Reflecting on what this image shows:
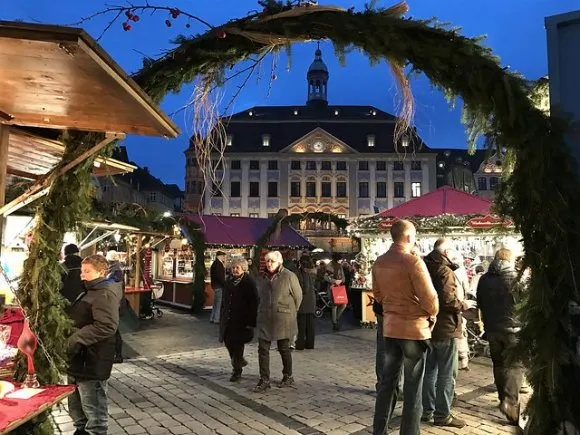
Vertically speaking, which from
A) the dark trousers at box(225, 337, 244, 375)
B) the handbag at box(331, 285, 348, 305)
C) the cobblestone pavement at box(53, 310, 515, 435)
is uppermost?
the handbag at box(331, 285, 348, 305)

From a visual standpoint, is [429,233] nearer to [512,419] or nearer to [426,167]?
[512,419]

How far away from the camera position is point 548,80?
306 centimetres

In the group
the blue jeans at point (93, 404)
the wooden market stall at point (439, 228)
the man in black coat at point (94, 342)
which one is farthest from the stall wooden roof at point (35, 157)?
the wooden market stall at point (439, 228)

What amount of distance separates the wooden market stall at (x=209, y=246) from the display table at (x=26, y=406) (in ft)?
45.4

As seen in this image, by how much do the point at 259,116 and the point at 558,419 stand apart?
187 feet

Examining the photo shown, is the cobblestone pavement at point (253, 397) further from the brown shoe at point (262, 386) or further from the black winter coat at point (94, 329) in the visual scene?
the black winter coat at point (94, 329)

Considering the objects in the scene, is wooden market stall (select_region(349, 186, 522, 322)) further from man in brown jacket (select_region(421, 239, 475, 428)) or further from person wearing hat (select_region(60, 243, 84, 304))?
person wearing hat (select_region(60, 243, 84, 304))

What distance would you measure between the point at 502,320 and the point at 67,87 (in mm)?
4680

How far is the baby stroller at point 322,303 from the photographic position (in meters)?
14.9

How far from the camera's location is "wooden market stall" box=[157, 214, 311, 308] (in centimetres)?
1794

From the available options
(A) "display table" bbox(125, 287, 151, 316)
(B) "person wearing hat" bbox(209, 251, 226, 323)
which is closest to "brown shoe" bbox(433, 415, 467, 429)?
(B) "person wearing hat" bbox(209, 251, 226, 323)

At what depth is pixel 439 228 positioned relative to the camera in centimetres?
1127

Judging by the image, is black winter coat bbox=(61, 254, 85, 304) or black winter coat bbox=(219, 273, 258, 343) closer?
black winter coat bbox=(61, 254, 85, 304)

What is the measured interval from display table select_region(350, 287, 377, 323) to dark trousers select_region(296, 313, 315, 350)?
306cm
